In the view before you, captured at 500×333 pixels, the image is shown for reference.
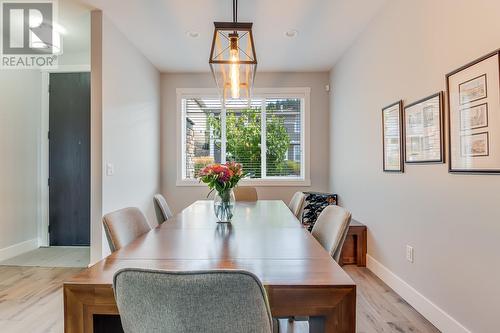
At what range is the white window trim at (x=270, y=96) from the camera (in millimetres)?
5059

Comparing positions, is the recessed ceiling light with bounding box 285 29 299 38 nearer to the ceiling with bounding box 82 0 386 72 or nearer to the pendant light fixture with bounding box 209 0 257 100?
the ceiling with bounding box 82 0 386 72

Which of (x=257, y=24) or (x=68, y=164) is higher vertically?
(x=257, y=24)

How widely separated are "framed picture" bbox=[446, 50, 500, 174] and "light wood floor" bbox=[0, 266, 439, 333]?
1164 mm

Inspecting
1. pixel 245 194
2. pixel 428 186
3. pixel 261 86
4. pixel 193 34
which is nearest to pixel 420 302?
pixel 428 186

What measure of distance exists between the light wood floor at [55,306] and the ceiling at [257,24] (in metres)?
2.66

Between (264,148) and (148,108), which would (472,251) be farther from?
(148,108)

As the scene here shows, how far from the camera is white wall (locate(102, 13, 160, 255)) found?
3.19 m

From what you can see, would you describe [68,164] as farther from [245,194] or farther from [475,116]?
[475,116]

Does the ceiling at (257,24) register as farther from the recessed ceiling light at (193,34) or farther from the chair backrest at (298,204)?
the chair backrest at (298,204)

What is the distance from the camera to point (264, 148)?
516cm

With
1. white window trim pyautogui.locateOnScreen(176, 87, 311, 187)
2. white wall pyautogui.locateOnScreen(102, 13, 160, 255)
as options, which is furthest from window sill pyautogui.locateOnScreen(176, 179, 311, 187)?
white wall pyautogui.locateOnScreen(102, 13, 160, 255)

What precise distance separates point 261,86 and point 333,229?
12.5ft

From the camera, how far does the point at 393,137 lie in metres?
2.81

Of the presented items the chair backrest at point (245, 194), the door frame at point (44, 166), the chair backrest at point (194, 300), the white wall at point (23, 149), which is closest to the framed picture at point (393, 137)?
the chair backrest at point (245, 194)
